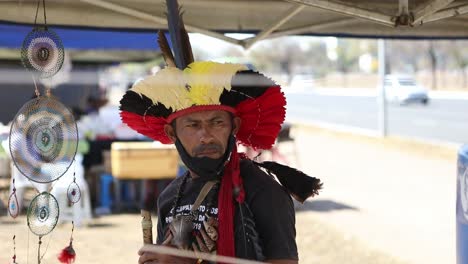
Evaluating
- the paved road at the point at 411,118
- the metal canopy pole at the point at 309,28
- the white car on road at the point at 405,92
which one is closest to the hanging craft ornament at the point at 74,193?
the metal canopy pole at the point at 309,28

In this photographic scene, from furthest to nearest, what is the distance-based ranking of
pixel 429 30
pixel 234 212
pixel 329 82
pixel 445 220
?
pixel 329 82, pixel 445 220, pixel 429 30, pixel 234 212

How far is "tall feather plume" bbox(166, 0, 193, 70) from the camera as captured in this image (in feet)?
8.39

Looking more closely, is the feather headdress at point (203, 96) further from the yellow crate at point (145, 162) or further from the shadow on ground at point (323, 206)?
the shadow on ground at point (323, 206)

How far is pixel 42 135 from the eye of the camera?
2916mm

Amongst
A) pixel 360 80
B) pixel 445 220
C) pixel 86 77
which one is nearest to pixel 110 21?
pixel 445 220

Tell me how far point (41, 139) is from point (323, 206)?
6.92 m

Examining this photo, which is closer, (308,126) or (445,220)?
(445,220)

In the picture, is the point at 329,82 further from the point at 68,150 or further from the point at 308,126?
the point at 68,150

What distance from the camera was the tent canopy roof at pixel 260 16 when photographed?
3.85 m

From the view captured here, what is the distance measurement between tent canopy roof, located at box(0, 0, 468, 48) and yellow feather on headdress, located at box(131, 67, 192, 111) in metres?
1.48

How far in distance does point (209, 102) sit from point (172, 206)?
35 centimetres

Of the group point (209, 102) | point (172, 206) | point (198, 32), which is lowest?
point (172, 206)

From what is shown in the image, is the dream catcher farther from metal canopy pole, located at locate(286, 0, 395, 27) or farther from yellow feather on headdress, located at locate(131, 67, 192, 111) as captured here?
metal canopy pole, located at locate(286, 0, 395, 27)

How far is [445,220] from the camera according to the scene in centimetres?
834
